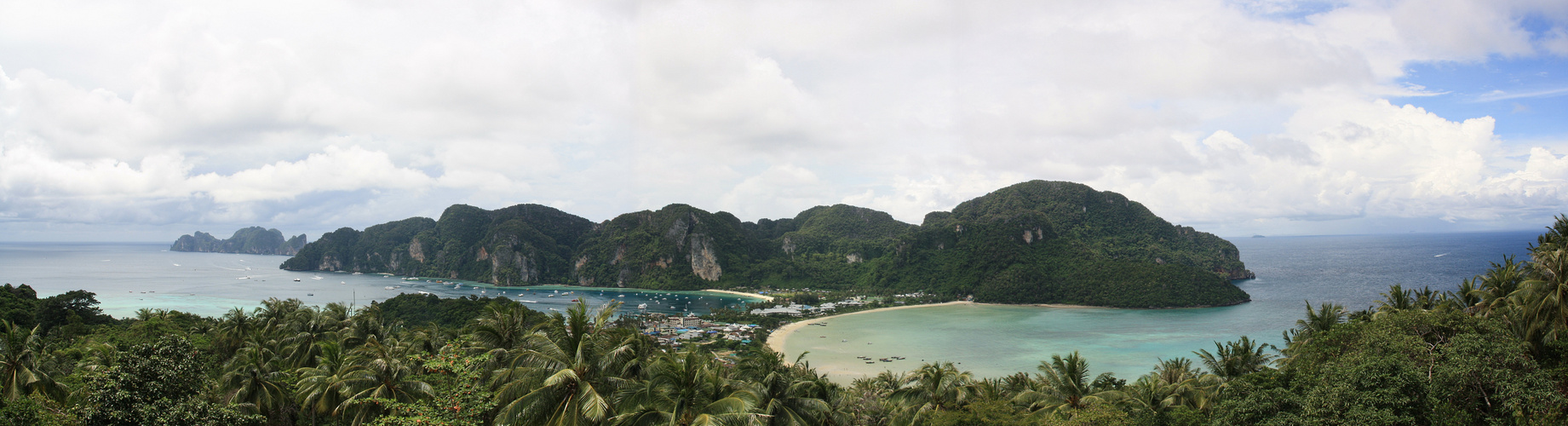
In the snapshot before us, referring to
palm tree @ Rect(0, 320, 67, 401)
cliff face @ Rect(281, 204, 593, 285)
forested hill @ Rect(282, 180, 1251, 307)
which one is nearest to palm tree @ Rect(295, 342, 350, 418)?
palm tree @ Rect(0, 320, 67, 401)

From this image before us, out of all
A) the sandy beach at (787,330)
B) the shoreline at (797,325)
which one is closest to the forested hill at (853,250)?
the shoreline at (797,325)

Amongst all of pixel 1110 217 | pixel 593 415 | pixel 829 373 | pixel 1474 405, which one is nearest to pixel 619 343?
pixel 593 415

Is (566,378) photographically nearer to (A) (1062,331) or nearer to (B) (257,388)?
(B) (257,388)

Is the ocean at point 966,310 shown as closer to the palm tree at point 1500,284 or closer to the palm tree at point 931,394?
the palm tree at point 1500,284

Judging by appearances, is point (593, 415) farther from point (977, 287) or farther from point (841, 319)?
point (977, 287)

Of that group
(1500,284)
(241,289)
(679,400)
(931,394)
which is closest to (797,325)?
(931,394)

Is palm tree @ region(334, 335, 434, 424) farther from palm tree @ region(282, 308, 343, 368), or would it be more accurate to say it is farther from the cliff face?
the cliff face
